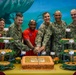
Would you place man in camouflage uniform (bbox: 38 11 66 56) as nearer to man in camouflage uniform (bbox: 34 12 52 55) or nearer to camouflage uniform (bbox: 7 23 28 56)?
man in camouflage uniform (bbox: 34 12 52 55)

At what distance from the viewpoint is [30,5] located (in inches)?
243

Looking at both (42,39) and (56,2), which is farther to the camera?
(56,2)

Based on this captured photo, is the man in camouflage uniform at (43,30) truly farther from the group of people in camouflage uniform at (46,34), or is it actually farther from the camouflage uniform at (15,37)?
the camouflage uniform at (15,37)

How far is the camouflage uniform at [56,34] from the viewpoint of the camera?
3.75 m

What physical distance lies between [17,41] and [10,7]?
2.74m

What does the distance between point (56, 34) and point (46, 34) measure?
156 mm

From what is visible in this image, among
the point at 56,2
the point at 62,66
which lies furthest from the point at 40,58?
the point at 56,2

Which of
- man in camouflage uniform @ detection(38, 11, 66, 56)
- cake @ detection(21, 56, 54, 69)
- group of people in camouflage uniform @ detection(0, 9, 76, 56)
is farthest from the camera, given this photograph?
man in camouflage uniform @ detection(38, 11, 66, 56)

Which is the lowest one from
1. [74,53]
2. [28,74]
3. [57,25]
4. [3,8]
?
[28,74]

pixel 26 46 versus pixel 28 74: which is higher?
pixel 26 46

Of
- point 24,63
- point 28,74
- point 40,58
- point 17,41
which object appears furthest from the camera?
point 17,41

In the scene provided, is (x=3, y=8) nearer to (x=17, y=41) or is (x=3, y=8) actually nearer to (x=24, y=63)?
(x=17, y=41)

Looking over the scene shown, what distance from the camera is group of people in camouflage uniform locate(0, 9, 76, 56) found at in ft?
11.9

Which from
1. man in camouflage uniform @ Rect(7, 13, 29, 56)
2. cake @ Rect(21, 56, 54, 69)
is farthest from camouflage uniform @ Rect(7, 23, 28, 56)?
cake @ Rect(21, 56, 54, 69)
